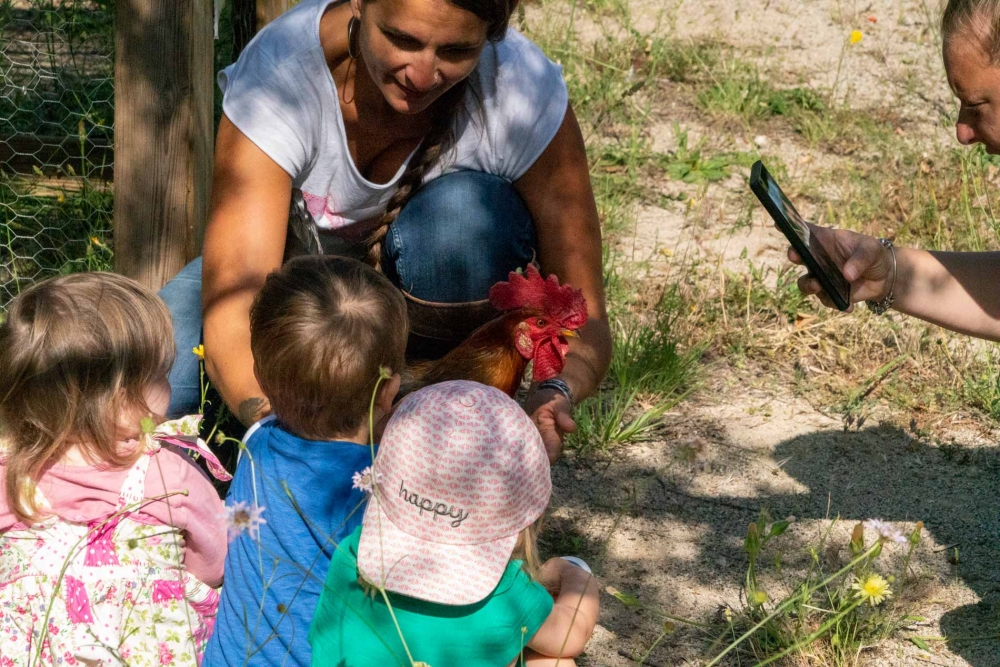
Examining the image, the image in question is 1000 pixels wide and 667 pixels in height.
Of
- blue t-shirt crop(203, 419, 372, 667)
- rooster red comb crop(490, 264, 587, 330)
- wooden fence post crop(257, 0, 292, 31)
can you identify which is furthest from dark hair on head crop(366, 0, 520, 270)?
blue t-shirt crop(203, 419, 372, 667)

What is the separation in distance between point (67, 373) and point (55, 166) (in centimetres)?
206

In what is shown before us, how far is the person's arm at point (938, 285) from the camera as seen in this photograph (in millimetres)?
2545

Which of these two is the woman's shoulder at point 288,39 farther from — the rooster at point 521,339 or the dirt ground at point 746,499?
the dirt ground at point 746,499

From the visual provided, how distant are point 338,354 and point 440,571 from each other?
423mm

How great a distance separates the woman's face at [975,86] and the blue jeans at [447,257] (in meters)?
1.09

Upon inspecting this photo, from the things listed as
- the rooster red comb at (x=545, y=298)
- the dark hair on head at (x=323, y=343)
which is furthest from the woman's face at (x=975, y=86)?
the dark hair on head at (x=323, y=343)

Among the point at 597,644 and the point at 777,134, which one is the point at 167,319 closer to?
the point at 597,644

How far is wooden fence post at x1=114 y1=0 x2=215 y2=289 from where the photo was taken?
2826 mm

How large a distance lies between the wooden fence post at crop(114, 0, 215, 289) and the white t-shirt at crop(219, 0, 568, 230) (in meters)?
0.28

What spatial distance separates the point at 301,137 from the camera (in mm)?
2566

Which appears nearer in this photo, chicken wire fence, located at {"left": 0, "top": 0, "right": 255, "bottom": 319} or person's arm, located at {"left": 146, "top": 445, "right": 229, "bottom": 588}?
person's arm, located at {"left": 146, "top": 445, "right": 229, "bottom": 588}

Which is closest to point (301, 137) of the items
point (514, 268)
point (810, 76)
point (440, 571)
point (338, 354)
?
point (514, 268)

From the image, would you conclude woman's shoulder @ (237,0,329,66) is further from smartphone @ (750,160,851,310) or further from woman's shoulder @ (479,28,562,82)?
smartphone @ (750,160,851,310)

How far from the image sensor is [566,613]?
1965 mm
